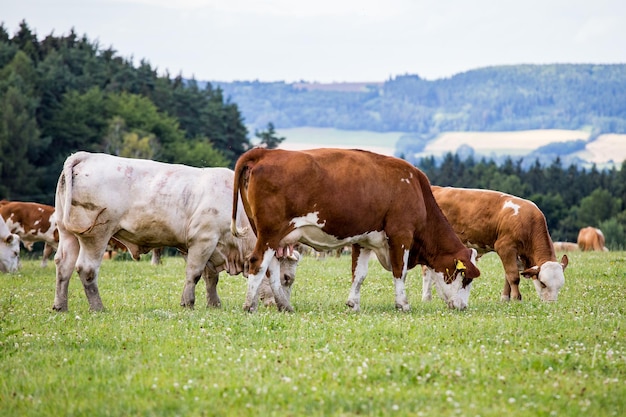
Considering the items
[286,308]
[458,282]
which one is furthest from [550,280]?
[286,308]

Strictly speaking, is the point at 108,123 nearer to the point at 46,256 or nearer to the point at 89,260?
the point at 46,256

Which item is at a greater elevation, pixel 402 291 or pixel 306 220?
pixel 306 220

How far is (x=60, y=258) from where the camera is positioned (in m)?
16.0

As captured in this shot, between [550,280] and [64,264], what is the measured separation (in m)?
9.45

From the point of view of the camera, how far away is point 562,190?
520 ft

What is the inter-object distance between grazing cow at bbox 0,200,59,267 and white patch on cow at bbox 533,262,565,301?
63.7ft

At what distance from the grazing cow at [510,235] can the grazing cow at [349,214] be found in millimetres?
2840

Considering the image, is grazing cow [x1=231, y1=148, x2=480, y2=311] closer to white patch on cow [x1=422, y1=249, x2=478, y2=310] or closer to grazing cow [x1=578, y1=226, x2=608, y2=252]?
white patch on cow [x1=422, y1=249, x2=478, y2=310]

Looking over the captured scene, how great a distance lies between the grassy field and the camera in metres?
8.88

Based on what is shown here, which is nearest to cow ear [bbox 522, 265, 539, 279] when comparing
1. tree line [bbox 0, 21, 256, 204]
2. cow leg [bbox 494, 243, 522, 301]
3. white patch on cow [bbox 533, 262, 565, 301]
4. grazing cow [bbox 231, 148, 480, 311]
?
white patch on cow [bbox 533, 262, 565, 301]

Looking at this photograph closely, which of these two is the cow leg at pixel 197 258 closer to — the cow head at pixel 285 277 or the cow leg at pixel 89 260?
the cow head at pixel 285 277

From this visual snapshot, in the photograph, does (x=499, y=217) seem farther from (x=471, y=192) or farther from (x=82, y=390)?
(x=82, y=390)

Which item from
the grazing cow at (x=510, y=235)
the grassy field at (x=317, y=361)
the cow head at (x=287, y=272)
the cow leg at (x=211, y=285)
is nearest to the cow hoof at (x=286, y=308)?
the grassy field at (x=317, y=361)

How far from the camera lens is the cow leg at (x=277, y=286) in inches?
598
